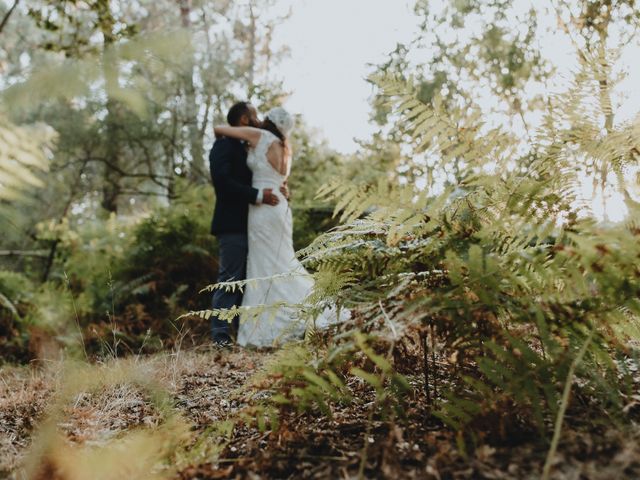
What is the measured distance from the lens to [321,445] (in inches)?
63.3

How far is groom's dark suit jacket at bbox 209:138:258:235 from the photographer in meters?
5.35

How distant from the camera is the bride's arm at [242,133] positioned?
17.6 feet

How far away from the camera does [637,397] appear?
1714 mm

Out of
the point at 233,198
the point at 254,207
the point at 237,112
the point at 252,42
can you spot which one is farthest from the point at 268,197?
the point at 252,42

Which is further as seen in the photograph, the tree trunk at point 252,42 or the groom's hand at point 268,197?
the tree trunk at point 252,42

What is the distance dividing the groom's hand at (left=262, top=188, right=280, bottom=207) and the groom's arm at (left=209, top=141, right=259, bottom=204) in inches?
3.2

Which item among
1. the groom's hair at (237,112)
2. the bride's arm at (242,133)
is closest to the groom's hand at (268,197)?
the bride's arm at (242,133)

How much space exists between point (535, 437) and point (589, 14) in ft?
13.8

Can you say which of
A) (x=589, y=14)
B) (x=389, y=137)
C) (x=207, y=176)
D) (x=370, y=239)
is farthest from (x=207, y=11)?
(x=370, y=239)

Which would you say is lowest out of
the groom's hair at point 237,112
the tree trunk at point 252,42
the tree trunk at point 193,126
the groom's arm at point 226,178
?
the groom's arm at point 226,178

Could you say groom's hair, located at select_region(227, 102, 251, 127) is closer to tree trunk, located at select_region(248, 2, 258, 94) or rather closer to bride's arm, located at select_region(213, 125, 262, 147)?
bride's arm, located at select_region(213, 125, 262, 147)

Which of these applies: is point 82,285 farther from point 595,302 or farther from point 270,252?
point 595,302

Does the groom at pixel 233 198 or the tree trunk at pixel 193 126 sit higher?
the tree trunk at pixel 193 126

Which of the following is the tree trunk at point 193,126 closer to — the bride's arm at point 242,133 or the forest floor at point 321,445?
the bride's arm at point 242,133
